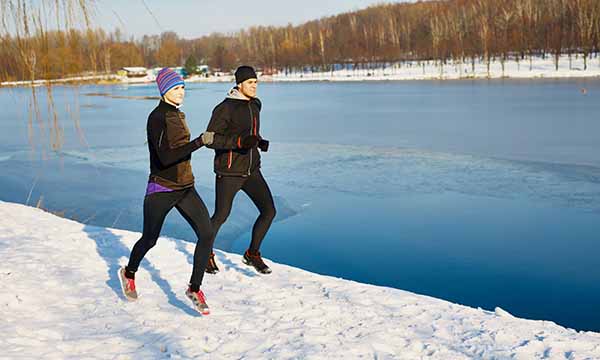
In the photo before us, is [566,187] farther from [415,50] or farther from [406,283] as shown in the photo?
[415,50]

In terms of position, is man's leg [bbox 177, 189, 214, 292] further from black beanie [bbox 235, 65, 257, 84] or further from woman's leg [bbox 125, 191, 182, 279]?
black beanie [bbox 235, 65, 257, 84]

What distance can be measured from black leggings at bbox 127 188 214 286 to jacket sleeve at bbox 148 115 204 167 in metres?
0.24

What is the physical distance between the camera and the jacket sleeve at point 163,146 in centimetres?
343

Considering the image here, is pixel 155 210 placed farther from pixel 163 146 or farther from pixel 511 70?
pixel 511 70

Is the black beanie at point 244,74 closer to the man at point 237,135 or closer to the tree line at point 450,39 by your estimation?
the man at point 237,135

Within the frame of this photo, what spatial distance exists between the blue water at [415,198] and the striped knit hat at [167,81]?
40.8 inches

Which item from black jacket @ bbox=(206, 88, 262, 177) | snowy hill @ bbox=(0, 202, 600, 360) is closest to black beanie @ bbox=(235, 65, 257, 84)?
black jacket @ bbox=(206, 88, 262, 177)

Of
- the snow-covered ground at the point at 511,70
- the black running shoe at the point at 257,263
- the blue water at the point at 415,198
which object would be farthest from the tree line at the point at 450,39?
the black running shoe at the point at 257,263

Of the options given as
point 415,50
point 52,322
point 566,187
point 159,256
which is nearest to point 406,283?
point 159,256

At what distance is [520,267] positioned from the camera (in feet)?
18.1

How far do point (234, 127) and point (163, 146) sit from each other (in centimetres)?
87

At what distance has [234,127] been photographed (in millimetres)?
4242

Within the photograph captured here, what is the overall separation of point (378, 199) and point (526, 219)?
213 centimetres

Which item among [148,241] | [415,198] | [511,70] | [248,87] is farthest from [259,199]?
[511,70]
